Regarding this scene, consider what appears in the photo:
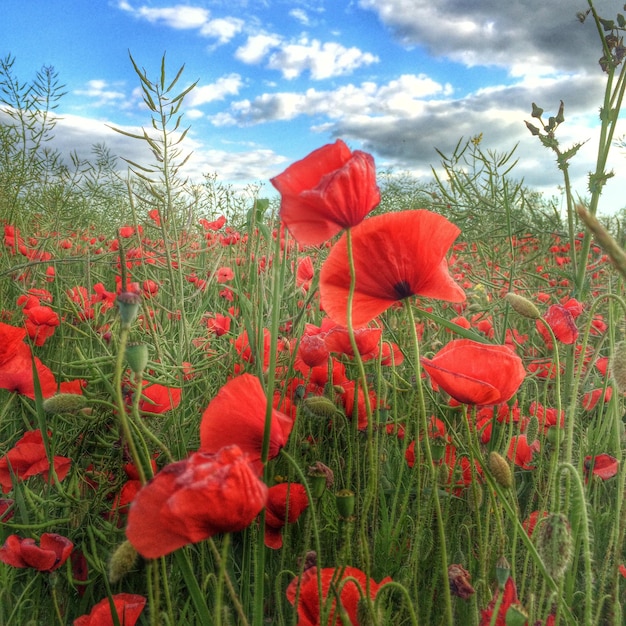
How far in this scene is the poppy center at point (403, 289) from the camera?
853 millimetres

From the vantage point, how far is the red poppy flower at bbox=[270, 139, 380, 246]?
2.39 feet

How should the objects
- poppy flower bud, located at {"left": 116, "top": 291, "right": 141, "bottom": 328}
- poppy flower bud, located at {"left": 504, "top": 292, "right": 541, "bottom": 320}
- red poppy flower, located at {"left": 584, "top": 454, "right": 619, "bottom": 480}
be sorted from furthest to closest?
red poppy flower, located at {"left": 584, "top": 454, "right": 619, "bottom": 480} → poppy flower bud, located at {"left": 504, "top": 292, "right": 541, "bottom": 320} → poppy flower bud, located at {"left": 116, "top": 291, "right": 141, "bottom": 328}

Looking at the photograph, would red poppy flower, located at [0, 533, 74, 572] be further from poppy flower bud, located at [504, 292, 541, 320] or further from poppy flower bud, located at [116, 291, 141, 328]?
poppy flower bud, located at [504, 292, 541, 320]

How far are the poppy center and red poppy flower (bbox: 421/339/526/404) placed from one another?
0.10 metres

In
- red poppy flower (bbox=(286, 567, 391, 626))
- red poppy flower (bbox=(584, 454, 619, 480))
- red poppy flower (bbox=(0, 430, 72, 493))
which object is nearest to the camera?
red poppy flower (bbox=(286, 567, 391, 626))

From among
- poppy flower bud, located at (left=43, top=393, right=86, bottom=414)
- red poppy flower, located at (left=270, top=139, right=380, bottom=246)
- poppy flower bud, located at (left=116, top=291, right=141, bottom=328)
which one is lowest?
poppy flower bud, located at (left=43, top=393, right=86, bottom=414)

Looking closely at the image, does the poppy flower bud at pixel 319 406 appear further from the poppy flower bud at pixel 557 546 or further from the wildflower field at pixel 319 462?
the poppy flower bud at pixel 557 546

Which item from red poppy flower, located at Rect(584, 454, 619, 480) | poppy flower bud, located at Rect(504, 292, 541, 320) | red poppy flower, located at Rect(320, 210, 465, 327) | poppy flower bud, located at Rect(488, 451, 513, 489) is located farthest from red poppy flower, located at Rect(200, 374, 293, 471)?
red poppy flower, located at Rect(584, 454, 619, 480)

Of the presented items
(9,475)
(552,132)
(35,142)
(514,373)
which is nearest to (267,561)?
(9,475)

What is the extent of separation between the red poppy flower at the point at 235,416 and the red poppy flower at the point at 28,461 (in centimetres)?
63

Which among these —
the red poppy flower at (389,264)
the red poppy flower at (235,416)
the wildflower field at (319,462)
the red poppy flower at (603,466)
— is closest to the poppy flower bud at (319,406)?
the wildflower field at (319,462)

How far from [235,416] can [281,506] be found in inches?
18.5

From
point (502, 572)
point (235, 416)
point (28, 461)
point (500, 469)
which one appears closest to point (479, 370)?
point (500, 469)

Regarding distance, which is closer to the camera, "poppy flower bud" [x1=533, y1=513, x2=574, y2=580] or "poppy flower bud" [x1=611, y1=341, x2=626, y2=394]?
"poppy flower bud" [x1=533, y1=513, x2=574, y2=580]
